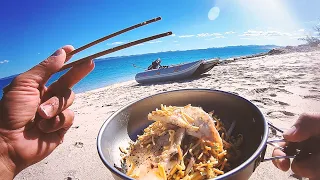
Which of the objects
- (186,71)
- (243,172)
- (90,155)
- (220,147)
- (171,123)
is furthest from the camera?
(186,71)

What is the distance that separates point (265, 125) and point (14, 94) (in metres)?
2.08

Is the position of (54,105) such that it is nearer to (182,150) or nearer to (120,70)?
(182,150)

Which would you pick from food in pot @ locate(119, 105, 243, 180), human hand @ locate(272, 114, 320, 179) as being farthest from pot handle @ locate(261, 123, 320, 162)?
food in pot @ locate(119, 105, 243, 180)

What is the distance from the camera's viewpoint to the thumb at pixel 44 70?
6.44ft

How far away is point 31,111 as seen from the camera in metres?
2.12

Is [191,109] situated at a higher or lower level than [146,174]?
higher

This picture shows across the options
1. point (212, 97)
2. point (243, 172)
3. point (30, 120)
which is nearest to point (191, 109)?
point (212, 97)

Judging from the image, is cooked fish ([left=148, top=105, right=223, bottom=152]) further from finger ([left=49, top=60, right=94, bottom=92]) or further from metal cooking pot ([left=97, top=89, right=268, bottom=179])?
finger ([left=49, top=60, right=94, bottom=92])

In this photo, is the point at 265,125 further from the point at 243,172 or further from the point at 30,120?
the point at 30,120

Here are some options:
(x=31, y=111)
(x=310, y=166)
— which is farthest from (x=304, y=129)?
(x=31, y=111)

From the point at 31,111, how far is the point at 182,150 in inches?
59.0

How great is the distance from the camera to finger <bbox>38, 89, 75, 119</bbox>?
1962 millimetres

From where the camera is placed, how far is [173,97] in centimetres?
222

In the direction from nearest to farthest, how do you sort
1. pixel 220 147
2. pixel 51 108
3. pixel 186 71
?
pixel 220 147 < pixel 51 108 < pixel 186 71
